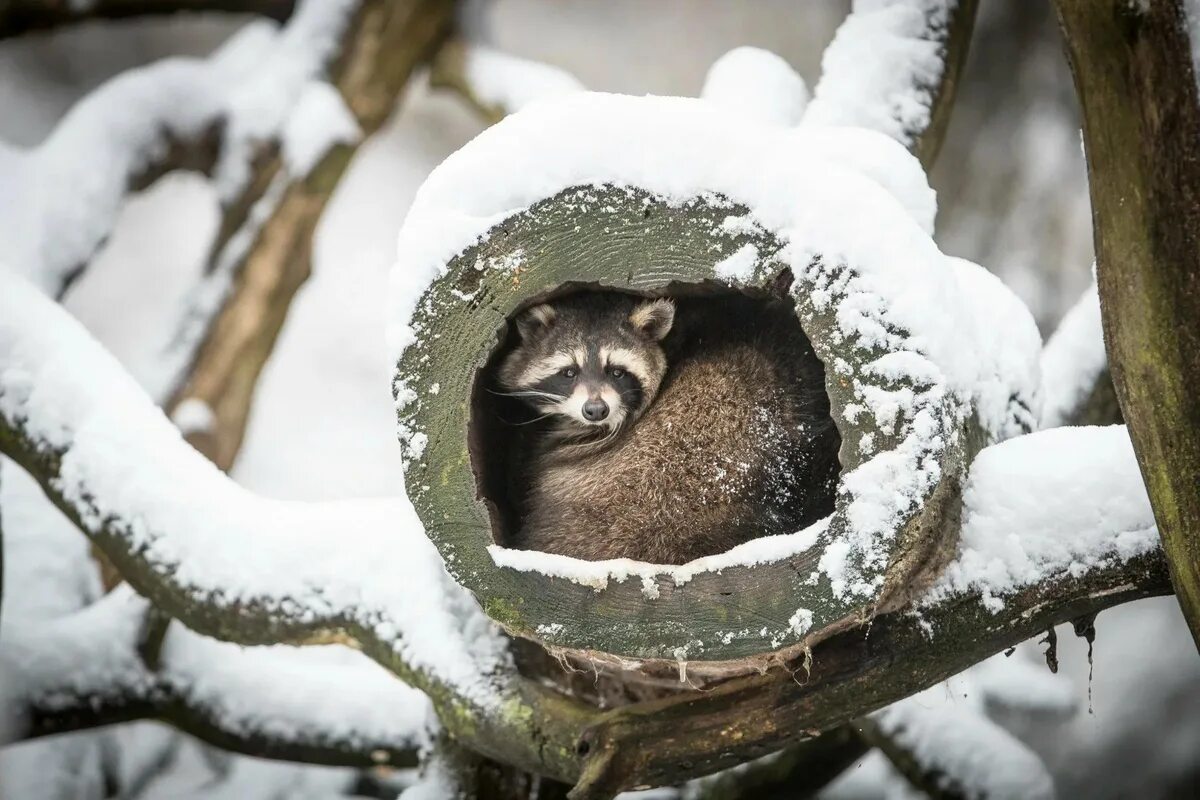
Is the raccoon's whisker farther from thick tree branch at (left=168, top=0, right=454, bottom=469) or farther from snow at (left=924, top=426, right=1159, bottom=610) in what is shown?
thick tree branch at (left=168, top=0, right=454, bottom=469)

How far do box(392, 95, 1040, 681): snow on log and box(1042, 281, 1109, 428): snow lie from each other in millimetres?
1662

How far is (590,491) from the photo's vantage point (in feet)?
9.00

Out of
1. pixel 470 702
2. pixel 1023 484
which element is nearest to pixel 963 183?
pixel 1023 484

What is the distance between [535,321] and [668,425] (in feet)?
2.55

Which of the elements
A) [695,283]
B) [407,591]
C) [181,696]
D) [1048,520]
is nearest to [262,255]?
[181,696]

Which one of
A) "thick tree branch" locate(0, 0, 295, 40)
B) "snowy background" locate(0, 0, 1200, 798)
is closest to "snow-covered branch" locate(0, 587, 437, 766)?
"snowy background" locate(0, 0, 1200, 798)

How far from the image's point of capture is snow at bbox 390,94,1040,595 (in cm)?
209

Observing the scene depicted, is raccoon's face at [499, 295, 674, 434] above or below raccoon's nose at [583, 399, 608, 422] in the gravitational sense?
above

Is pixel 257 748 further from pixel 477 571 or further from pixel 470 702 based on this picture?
pixel 477 571

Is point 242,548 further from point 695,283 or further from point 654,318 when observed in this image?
point 695,283

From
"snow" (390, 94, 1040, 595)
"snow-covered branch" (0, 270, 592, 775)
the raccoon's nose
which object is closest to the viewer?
"snow" (390, 94, 1040, 595)

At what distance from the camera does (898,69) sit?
3.55 metres

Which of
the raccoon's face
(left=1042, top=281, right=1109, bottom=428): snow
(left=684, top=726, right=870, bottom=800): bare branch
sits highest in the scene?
(left=1042, top=281, right=1109, bottom=428): snow

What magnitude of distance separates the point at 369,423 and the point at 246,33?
274 cm
